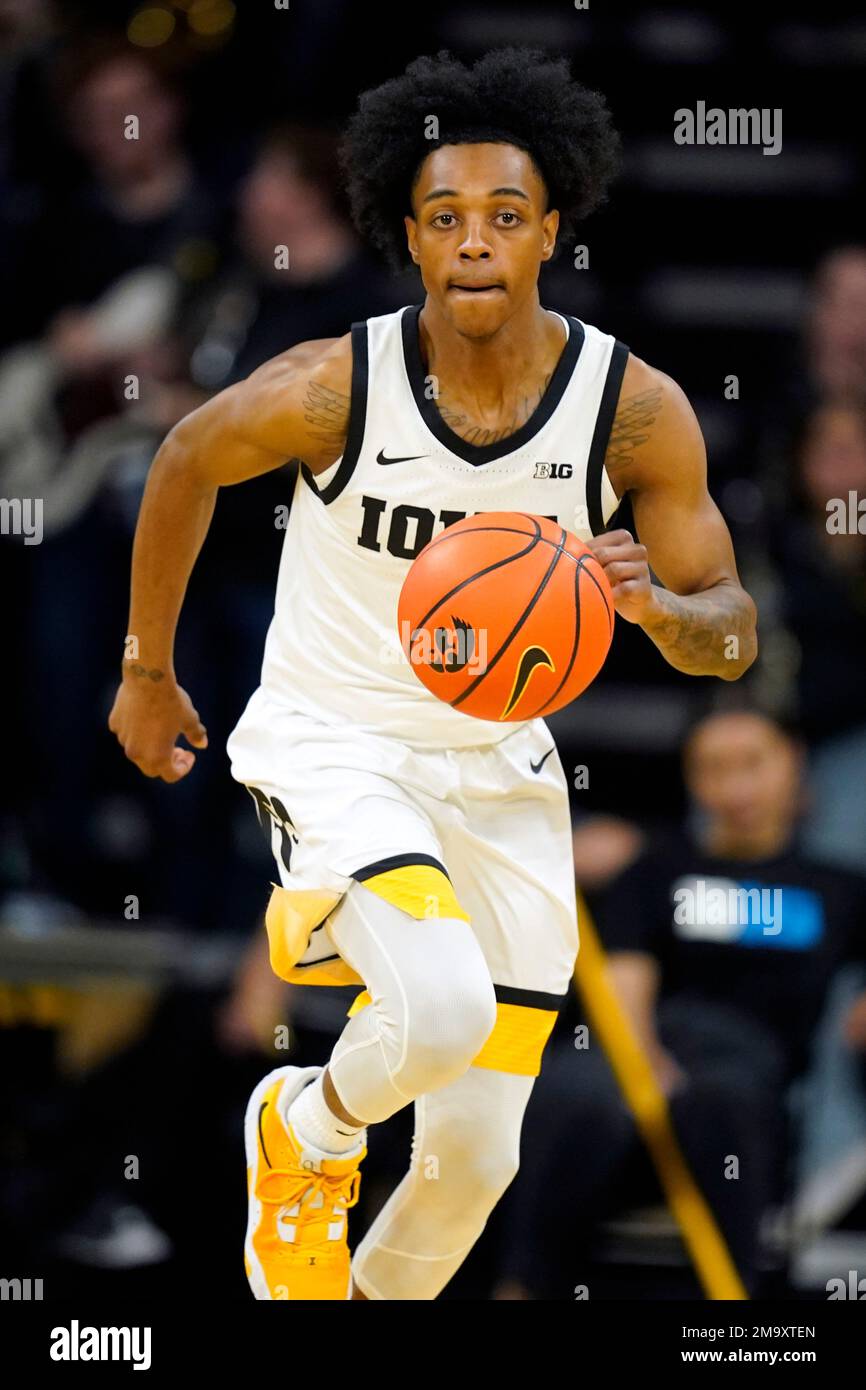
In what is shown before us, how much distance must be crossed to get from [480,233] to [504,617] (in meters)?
0.67

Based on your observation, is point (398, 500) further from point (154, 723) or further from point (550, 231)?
point (154, 723)

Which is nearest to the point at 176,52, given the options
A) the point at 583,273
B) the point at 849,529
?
the point at 583,273

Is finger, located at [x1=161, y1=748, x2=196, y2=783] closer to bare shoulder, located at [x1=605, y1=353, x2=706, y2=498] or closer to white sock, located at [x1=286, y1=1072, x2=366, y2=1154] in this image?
white sock, located at [x1=286, y1=1072, x2=366, y2=1154]

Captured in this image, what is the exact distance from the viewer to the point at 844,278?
6258mm

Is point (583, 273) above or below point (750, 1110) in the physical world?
above

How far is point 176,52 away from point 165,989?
117 inches

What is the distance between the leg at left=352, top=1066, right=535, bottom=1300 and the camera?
13.0 feet

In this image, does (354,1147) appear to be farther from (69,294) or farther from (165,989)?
(69,294)

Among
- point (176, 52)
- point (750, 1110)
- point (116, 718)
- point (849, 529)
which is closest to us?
point (116, 718)

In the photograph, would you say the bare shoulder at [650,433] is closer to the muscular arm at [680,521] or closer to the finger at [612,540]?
the muscular arm at [680,521]

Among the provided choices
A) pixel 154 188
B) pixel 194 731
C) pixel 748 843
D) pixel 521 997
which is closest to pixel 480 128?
pixel 194 731

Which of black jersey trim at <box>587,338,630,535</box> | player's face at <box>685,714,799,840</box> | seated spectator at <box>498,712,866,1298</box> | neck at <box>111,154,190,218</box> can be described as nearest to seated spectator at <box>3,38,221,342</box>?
neck at <box>111,154,190,218</box>

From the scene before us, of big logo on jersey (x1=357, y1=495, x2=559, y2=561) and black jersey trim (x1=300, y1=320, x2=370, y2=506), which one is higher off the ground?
black jersey trim (x1=300, y1=320, x2=370, y2=506)

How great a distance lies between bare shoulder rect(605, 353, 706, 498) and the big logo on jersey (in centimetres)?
17
